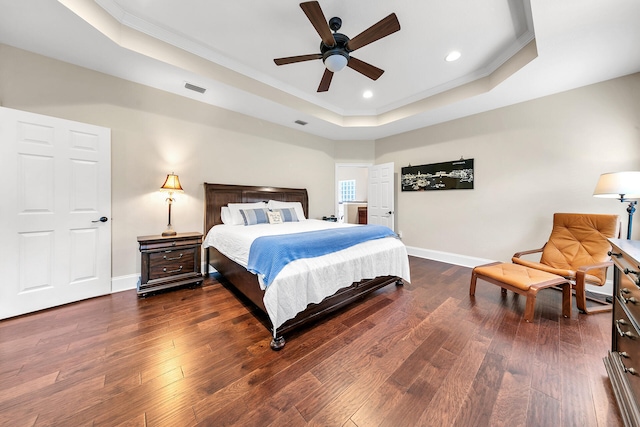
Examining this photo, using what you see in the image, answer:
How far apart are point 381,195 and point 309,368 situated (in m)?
4.32

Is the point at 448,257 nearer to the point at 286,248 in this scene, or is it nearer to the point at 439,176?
the point at 439,176

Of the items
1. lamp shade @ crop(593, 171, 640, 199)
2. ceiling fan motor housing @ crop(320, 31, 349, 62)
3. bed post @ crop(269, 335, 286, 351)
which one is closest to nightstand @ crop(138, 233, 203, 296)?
bed post @ crop(269, 335, 286, 351)

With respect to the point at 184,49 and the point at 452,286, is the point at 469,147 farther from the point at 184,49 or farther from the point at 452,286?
the point at 184,49

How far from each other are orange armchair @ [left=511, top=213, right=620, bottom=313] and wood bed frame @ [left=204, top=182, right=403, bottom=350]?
1787 millimetres

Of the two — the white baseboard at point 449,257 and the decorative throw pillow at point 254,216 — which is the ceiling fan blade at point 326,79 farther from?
the white baseboard at point 449,257

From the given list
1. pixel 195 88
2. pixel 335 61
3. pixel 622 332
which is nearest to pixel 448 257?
pixel 622 332

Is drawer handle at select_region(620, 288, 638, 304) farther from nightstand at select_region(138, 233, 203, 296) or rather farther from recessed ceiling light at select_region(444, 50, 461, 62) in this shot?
nightstand at select_region(138, 233, 203, 296)

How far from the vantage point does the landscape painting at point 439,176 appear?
13.6 feet

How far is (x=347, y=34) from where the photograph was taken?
2.58 m

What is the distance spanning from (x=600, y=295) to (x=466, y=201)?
79.6 inches

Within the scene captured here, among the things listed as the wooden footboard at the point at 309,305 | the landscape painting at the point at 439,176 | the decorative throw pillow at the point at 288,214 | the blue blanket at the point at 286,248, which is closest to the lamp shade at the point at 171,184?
the wooden footboard at the point at 309,305

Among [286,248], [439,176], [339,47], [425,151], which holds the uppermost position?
[339,47]

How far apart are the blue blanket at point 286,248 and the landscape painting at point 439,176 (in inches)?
113

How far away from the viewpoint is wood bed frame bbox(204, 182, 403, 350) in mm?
2078
